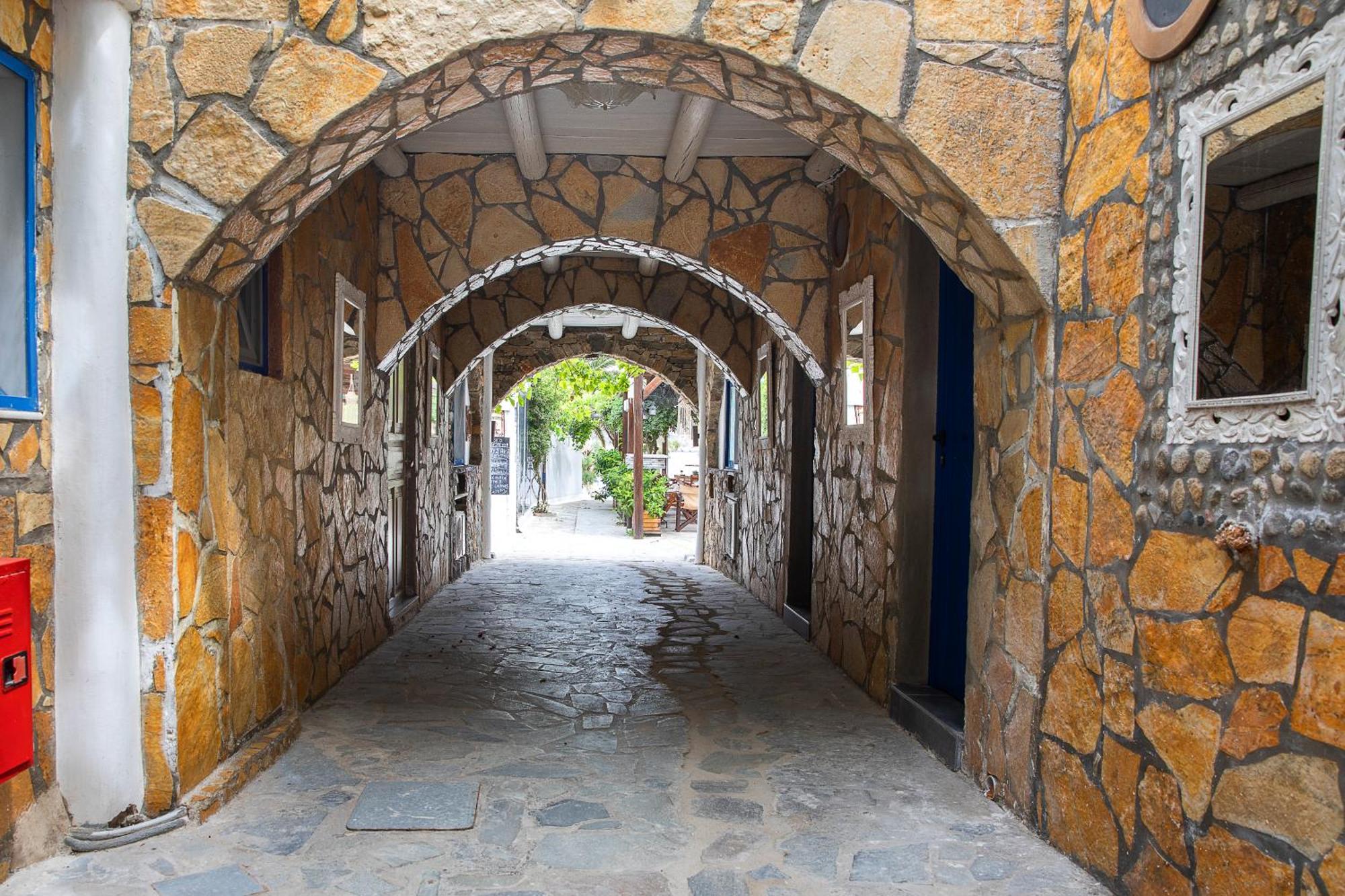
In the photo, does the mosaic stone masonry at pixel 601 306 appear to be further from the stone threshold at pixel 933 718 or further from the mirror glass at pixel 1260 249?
the mirror glass at pixel 1260 249

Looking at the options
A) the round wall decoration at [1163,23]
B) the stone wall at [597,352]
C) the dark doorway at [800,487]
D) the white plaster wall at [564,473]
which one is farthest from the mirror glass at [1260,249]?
the white plaster wall at [564,473]

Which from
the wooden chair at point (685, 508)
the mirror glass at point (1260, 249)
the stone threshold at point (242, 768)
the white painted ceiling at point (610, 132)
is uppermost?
the white painted ceiling at point (610, 132)

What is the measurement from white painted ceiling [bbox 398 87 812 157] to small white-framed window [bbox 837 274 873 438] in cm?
90

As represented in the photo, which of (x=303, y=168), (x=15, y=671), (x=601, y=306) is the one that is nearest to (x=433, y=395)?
(x=601, y=306)

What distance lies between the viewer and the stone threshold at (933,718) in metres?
3.28

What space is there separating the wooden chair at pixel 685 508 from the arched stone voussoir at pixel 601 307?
26.1 feet

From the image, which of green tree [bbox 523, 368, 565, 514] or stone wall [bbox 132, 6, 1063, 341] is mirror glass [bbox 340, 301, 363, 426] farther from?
green tree [bbox 523, 368, 565, 514]

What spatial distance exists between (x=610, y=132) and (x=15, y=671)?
141 inches

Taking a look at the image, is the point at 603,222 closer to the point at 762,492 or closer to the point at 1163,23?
the point at 762,492

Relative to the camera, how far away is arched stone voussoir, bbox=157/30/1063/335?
253cm

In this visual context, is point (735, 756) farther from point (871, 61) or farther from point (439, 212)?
point (439, 212)

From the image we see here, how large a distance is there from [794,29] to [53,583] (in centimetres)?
242

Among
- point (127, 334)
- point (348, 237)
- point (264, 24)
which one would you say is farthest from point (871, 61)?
point (348, 237)

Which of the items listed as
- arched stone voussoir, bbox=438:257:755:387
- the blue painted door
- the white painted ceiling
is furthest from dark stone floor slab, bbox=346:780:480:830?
arched stone voussoir, bbox=438:257:755:387
